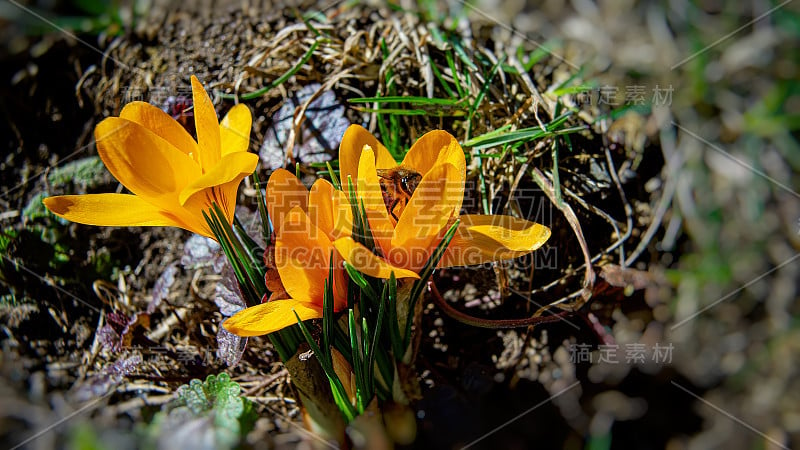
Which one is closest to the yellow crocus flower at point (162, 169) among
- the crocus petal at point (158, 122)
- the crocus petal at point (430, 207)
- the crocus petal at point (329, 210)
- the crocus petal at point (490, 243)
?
the crocus petal at point (158, 122)

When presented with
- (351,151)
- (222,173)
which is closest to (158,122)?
(222,173)

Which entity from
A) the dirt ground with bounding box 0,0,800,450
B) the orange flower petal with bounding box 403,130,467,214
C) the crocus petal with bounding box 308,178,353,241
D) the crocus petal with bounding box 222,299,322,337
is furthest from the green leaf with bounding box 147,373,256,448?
the orange flower petal with bounding box 403,130,467,214

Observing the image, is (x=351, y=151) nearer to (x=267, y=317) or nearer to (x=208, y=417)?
(x=267, y=317)

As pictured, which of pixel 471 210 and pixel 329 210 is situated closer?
pixel 329 210

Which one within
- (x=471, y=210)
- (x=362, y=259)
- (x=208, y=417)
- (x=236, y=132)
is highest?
(x=236, y=132)

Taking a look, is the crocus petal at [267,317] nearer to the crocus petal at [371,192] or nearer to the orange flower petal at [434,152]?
the crocus petal at [371,192]

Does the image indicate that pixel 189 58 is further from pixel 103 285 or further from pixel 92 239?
pixel 103 285

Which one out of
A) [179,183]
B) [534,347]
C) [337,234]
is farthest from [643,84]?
[179,183]
